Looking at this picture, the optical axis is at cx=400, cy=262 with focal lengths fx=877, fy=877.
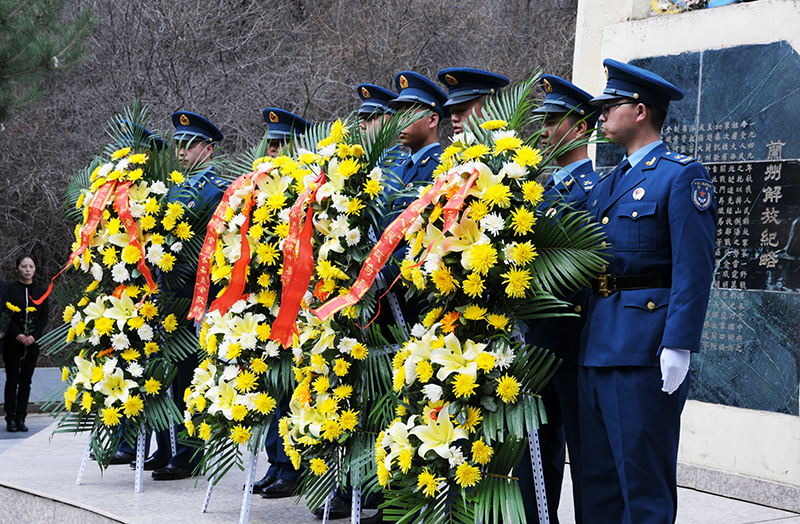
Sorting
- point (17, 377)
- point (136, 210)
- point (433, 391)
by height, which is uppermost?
point (136, 210)

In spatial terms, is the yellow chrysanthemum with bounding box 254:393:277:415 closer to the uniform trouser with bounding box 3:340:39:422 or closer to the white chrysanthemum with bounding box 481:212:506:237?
the white chrysanthemum with bounding box 481:212:506:237

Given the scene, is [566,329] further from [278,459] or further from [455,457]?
[278,459]

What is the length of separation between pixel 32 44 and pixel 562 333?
6943 millimetres

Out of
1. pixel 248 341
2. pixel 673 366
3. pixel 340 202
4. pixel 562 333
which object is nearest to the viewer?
pixel 673 366

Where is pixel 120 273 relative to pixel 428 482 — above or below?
above

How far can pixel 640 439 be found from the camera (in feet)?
9.32

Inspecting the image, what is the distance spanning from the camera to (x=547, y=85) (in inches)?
141

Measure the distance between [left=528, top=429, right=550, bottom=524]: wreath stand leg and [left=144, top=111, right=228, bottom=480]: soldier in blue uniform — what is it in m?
2.15

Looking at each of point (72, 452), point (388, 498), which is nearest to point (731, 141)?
point (388, 498)

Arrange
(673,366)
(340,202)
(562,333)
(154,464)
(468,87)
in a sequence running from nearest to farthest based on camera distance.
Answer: (673,366), (562,333), (340,202), (468,87), (154,464)

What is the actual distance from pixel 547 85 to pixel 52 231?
10.1 meters

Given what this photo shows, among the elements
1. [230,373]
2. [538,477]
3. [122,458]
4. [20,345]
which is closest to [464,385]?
[538,477]

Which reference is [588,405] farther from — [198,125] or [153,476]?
[198,125]

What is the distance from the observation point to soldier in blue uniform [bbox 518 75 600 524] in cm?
328
